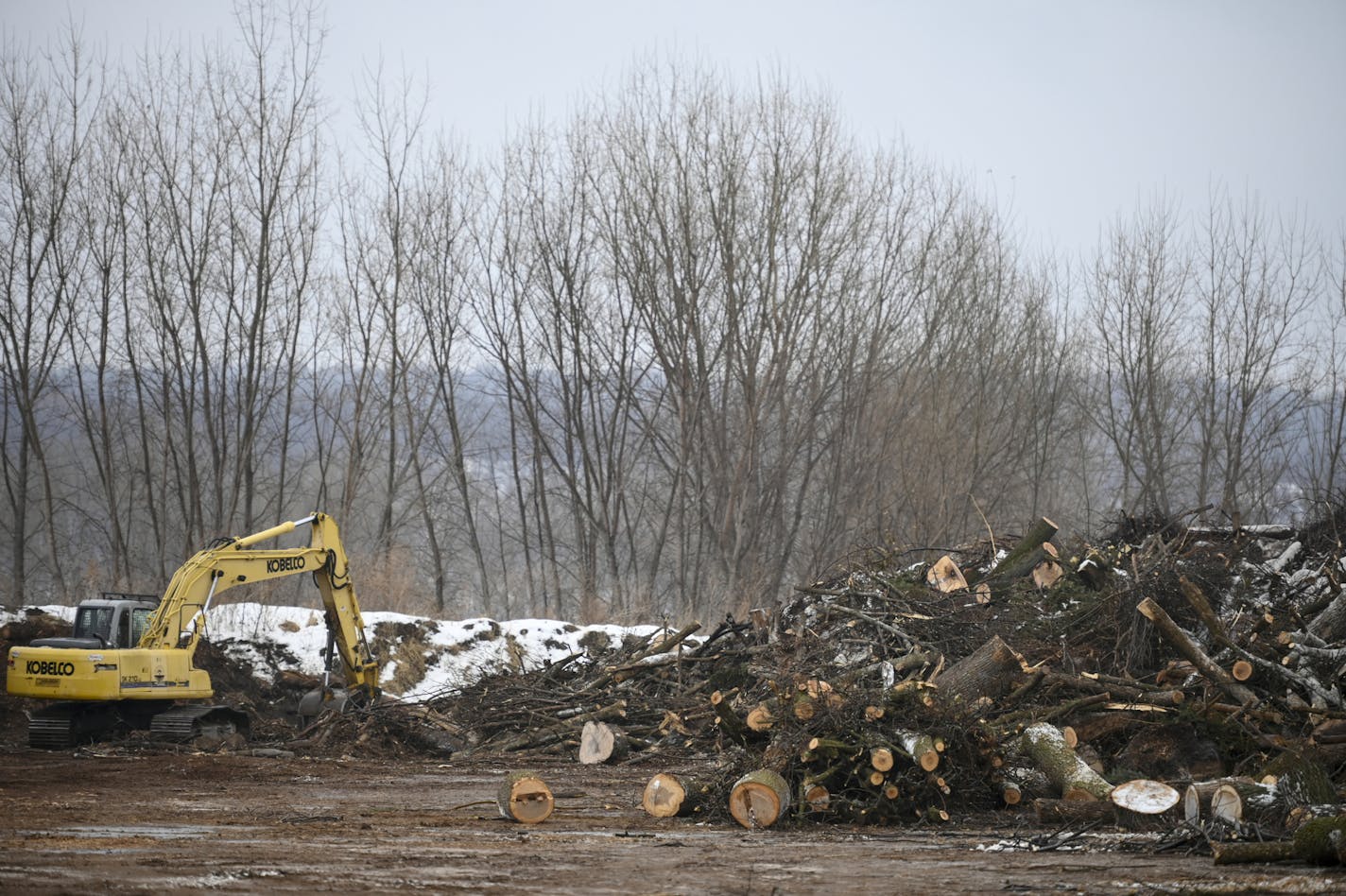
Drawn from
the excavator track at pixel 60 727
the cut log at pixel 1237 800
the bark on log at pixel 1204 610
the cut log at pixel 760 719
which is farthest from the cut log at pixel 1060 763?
the excavator track at pixel 60 727

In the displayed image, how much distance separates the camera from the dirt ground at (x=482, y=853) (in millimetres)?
4746

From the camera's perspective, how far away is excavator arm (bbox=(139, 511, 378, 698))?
12.7 metres

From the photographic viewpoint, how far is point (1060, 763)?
759 centimetres

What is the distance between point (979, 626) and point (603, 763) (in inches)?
160

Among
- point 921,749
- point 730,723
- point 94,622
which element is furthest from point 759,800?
point 94,622

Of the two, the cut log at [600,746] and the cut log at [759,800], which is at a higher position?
the cut log at [759,800]

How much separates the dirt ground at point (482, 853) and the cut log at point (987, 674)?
174 centimetres

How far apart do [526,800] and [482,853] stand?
64.4 inches

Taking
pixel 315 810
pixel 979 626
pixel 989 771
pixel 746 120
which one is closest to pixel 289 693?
pixel 315 810

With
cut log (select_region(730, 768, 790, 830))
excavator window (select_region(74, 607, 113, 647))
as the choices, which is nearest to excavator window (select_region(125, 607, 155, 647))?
excavator window (select_region(74, 607, 113, 647))

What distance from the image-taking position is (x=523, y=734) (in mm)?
13031

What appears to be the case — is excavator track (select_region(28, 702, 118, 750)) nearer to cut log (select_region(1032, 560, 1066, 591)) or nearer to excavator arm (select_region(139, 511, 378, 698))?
excavator arm (select_region(139, 511, 378, 698))

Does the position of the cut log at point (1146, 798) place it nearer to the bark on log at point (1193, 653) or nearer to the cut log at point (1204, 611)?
the bark on log at point (1193, 653)

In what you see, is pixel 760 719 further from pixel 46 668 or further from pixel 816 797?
pixel 46 668
